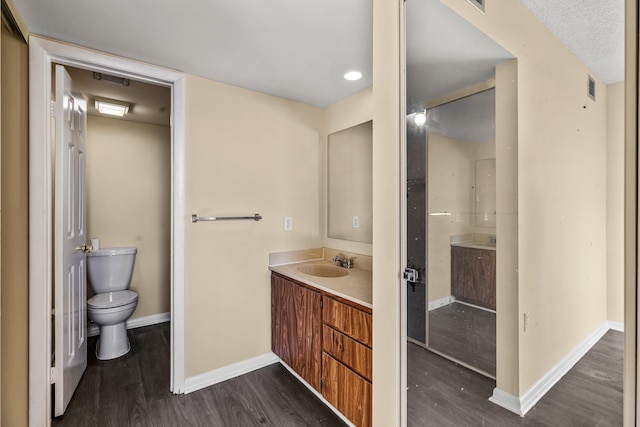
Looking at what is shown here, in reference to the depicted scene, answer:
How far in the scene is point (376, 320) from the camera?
1.38m

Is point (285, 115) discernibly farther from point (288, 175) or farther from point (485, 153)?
point (485, 153)

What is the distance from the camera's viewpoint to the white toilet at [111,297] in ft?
8.28

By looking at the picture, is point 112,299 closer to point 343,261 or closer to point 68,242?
point 68,242

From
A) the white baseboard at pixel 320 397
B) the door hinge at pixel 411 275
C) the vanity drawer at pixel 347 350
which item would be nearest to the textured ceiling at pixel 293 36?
the door hinge at pixel 411 275

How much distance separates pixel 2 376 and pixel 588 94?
8.71ft

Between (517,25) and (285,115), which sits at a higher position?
(285,115)

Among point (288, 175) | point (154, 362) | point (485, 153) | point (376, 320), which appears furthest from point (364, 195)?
point (154, 362)

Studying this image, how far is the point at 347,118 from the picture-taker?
8.33ft

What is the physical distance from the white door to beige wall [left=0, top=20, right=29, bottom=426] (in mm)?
152

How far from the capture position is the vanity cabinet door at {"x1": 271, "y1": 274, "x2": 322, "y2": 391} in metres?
1.89

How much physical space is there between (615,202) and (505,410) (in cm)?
68

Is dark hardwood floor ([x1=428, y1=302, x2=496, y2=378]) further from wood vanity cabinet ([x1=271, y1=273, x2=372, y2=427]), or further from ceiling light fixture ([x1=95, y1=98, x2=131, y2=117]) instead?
ceiling light fixture ([x1=95, y1=98, x2=131, y2=117])

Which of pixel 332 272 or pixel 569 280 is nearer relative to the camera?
pixel 569 280

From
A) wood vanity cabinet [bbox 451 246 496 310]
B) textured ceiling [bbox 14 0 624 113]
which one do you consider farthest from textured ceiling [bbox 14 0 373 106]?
wood vanity cabinet [bbox 451 246 496 310]
